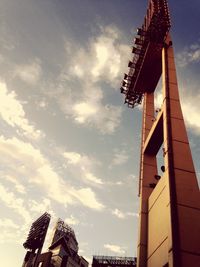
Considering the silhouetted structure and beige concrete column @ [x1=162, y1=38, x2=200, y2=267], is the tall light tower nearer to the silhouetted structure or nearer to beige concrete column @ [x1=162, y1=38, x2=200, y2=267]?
beige concrete column @ [x1=162, y1=38, x2=200, y2=267]

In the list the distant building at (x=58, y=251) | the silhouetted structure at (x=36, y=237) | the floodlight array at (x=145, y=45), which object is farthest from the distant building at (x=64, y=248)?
→ the floodlight array at (x=145, y=45)

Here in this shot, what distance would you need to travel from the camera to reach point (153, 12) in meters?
19.5

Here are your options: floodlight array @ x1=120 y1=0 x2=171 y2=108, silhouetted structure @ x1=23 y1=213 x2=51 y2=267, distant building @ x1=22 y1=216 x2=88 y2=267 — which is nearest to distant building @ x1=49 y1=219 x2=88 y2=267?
distant building @ x1=22 y1=216 x2=88 y2=267

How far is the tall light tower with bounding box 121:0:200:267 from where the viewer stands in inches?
378

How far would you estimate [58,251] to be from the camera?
184 ft

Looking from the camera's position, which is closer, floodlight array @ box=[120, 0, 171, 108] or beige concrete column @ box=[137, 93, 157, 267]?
beige concrete column @ box=[137, 93, 157, 267]

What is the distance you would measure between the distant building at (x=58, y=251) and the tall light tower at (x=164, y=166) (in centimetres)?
4051

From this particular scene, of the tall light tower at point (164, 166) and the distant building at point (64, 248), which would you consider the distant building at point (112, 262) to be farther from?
the tall light tower at point (164, 166)

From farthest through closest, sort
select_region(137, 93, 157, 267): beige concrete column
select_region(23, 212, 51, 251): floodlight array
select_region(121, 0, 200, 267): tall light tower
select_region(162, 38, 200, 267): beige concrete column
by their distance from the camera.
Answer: select_region(23, 212, 51, 251): floodlight array → select_region(137, 93, 157, 267): beige concrete column → select_region(121, 0, 200, 267): tall light tower → select_region(162, 38, 200, 267): beige concrete column

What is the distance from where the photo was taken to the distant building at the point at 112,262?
53469 millimetres

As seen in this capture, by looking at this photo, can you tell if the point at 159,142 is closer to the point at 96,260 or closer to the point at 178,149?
the point at 178,149

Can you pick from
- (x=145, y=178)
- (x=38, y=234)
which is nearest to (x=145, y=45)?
(x=145, y=178)

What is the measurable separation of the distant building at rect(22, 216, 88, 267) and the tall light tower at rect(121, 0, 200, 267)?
1595 inches

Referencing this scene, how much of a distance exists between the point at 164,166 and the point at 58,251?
49.9 m
